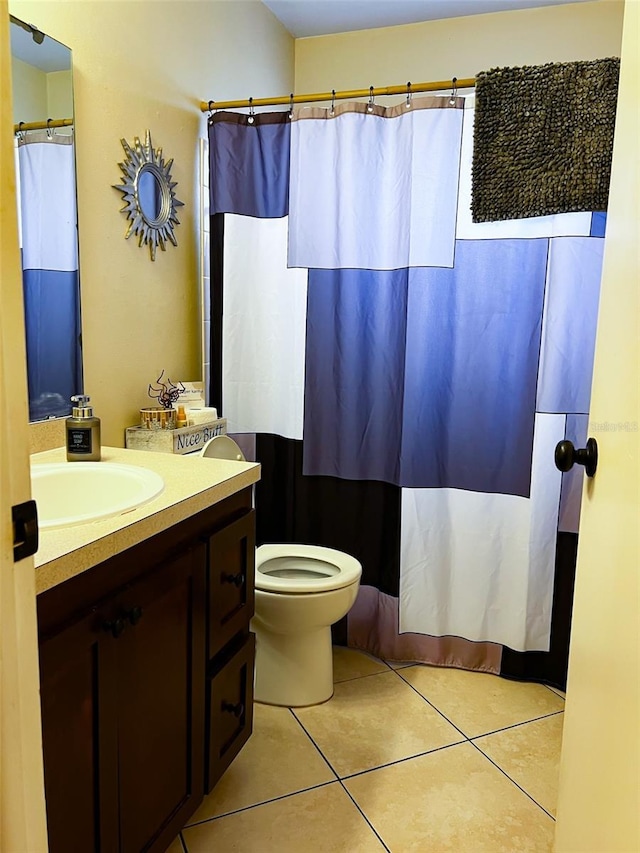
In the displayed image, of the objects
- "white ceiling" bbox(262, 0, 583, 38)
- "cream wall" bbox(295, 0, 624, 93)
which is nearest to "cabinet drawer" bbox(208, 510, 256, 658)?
"cream wall" bbox(295, 0, 624, 93)

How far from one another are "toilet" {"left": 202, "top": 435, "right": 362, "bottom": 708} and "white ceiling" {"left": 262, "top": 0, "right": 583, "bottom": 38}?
1.84 m

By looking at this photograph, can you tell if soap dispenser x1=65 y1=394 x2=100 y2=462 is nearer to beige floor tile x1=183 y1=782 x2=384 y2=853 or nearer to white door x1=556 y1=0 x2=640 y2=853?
beige floor tile x1=183 y1=782 x2=384 y2=853

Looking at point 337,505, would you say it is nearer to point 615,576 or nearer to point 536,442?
point 536,442

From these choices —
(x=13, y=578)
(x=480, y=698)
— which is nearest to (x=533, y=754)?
(x=480, y=698)

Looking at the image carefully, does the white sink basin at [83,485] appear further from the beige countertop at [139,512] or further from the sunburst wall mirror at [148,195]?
the sunburst wall mirror at [148,195]

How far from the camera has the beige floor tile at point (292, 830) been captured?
1497 mm

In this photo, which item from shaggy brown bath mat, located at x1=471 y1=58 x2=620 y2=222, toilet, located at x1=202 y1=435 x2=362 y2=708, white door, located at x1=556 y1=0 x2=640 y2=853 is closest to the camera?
white door, located at x1=556 y1=0 x2=640 y2=853

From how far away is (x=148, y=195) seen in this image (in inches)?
76.0

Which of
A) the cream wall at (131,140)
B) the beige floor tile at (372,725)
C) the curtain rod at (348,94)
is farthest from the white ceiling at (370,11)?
the beige floor tile at (372,725)

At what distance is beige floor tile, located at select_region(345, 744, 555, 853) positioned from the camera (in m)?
1.52

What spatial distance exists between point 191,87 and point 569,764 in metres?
2.16

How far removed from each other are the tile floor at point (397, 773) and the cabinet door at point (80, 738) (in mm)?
519

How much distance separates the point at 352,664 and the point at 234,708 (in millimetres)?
836

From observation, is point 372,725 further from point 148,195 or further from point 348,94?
point 348,94
